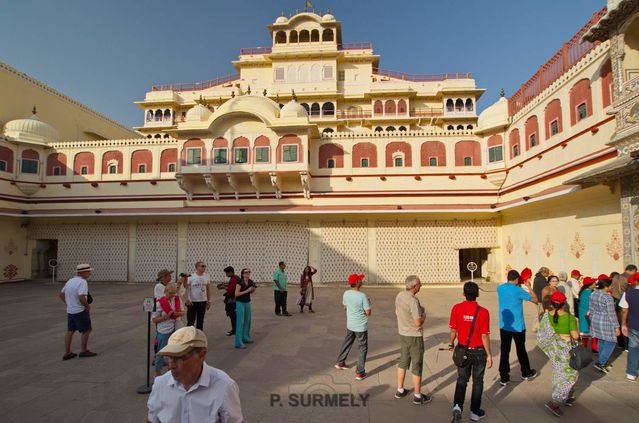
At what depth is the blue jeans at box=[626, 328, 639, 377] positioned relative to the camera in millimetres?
5715

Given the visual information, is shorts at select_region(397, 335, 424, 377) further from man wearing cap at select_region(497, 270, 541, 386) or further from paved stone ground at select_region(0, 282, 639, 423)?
man wearing cap at select_region(497, 270, 541, 386)

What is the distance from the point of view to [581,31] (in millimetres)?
11414

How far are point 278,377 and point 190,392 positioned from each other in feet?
13.6

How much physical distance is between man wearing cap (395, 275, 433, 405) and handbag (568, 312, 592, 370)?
1.96 metres

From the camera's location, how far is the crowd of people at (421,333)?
211 centimetres

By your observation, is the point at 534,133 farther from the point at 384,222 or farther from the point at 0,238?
the point at 0,238

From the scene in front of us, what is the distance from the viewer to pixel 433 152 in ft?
60.9

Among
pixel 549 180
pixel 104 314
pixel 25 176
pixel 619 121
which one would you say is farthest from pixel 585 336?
pixel 25 176

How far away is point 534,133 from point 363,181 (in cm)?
816

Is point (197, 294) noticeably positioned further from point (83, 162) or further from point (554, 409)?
point (83, 162)

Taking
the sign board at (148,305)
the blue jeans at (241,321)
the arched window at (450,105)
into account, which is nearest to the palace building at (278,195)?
the arched window at (450,105)

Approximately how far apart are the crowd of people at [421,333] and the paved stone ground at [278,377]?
0.29 meters

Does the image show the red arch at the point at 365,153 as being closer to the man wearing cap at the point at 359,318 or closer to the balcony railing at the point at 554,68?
the balcony railing at the point at 554,68

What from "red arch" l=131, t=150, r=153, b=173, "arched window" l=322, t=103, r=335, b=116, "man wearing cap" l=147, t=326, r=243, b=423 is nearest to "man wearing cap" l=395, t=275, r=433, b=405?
"man wearing cap" l=147, t=326, r=243, b=423
